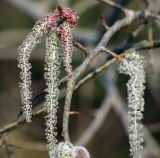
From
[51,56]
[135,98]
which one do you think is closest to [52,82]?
[51,56]

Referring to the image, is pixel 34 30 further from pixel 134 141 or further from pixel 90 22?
pixel 90 22

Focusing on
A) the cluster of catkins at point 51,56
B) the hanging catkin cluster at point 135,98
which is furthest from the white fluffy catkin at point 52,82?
the hanging catkin cluster at point 135,98

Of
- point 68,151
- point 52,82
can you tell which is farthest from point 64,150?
point 52,82

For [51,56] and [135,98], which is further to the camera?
[135,98]

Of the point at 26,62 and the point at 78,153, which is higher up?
the point at 26,62

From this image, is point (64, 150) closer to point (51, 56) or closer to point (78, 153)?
point (78, 153)

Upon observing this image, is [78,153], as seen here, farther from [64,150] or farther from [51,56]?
[51,56]
